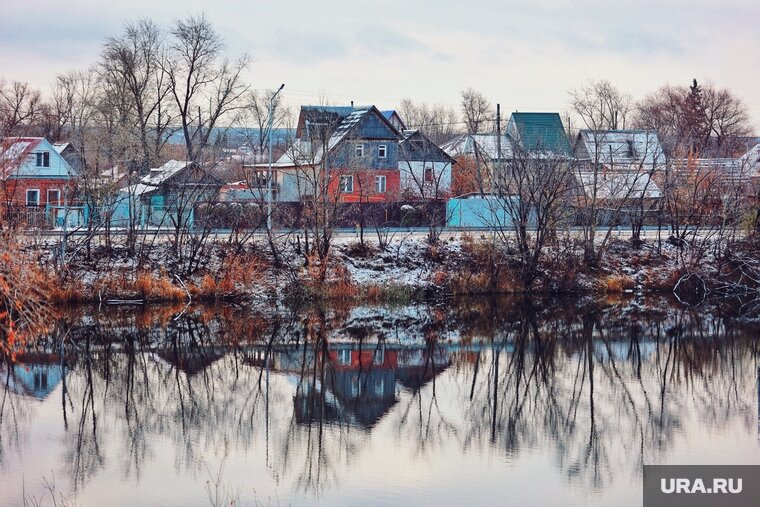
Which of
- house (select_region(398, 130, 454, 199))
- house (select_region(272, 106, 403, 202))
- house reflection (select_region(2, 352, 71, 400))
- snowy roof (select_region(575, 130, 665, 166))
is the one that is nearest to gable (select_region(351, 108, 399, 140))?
house (select_region(272, 106, 403, 202))

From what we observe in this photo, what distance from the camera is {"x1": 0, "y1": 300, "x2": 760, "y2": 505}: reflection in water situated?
1544cm

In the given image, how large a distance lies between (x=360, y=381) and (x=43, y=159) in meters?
40.0

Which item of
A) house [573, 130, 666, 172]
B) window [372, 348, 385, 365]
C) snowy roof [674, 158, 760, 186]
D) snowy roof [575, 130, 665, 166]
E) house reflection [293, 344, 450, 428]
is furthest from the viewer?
snowy roof [674, 158, 760, 186]

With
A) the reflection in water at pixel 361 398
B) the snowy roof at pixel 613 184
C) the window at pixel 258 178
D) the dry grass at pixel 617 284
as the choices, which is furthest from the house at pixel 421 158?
the reflection in water at pixel 361 398

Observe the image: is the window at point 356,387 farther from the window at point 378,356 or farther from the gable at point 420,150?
the gable at point 420,150

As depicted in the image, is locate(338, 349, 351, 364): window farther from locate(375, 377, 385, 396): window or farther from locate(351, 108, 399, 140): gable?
locate(351, 108, 399, 140): gable

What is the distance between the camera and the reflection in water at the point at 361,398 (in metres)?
15.4

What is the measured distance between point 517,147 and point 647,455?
21.0m

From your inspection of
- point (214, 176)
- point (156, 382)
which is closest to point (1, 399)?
point (156, 382)

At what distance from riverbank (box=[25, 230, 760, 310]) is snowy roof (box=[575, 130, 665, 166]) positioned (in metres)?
3.84

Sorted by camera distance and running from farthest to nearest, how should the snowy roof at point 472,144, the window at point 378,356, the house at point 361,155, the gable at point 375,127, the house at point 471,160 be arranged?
the snowy roof at point 472,144 < the gable at point 375,127 < the house at point 471,160 < the house at point 361,155 < the window at point 378,356

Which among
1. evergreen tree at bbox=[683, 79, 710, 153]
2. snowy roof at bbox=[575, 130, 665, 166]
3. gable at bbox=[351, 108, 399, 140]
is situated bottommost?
snowy roof at bbox=[575, 130, 665, 166]

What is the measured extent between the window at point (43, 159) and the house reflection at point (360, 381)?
1413 inches

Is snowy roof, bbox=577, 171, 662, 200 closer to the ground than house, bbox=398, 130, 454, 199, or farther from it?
closer to the ground
